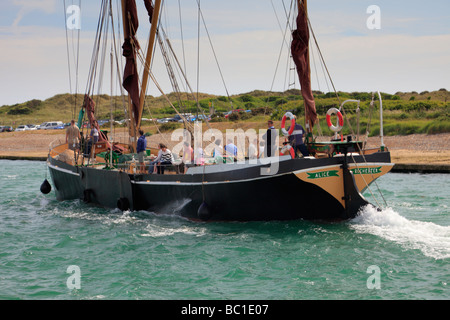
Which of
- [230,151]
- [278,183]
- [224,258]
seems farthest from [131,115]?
[224,258]

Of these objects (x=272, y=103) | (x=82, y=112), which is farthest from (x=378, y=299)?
(x=272, y=103)

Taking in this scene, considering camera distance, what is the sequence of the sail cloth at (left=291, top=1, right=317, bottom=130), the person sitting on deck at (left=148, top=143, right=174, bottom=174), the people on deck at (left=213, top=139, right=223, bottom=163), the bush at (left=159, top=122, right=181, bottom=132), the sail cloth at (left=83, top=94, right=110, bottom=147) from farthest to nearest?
the bush at (left=159, top=122, right=181, bottom=132) < the sail cloth at (left=83, top=94, right=110, bottom=147) < the person sitting on deck at (left=148, top=143, right=174, bottom=174) < the people on deck at (left=213, top=139, right=223, bottom=163) < the sail cloth at (left=291, top=1, right=317, bottom=130)

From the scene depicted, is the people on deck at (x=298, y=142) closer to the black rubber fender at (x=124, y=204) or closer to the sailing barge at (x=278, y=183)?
the sailing barge at (x=278, y=183)

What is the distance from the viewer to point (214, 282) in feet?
38.4

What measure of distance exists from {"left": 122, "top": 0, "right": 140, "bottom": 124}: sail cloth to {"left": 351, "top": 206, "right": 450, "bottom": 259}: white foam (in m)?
9.62

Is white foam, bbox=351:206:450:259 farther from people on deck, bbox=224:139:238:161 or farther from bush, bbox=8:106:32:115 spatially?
bush, bbox=8:106:32:115

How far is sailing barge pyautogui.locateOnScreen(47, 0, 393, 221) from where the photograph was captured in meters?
14.7

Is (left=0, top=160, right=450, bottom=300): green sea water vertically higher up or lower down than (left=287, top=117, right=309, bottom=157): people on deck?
lower down

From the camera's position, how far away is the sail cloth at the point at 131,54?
2100 centimetres

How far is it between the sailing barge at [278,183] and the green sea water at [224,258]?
0.40 meters

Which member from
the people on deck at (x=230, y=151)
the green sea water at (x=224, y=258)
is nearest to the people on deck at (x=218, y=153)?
the people on deck at (x=230, y=151)

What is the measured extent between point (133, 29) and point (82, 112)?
5352 mm

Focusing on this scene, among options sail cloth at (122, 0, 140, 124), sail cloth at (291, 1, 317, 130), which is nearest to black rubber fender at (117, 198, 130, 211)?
sail cloth at (122, 0, 140, 124)
